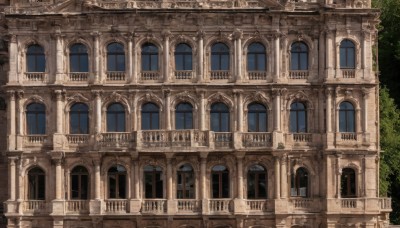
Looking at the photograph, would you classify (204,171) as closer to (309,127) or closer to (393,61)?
(309,127)

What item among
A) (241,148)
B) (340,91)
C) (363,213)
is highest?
(340,91)

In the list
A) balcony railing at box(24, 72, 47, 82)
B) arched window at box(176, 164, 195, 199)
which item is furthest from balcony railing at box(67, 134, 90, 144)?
arched window at box(176, 164, 195, 199)

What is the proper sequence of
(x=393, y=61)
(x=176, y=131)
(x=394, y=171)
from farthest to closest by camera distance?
(x=393, y=61)
(x=394, y=171)
(x=176, y=131)

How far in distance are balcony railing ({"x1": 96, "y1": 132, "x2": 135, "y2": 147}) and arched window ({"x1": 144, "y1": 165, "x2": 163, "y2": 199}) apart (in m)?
2.16

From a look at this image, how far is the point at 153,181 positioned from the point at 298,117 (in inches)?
401

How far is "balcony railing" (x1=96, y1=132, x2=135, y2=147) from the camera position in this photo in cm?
5797

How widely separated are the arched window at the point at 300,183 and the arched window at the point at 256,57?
7067 mm

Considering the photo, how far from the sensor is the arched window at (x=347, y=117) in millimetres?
58844

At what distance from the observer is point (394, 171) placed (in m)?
70.2

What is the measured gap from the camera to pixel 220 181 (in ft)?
193

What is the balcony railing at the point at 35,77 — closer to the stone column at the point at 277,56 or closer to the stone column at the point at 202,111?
the stone column at the point at 202,111

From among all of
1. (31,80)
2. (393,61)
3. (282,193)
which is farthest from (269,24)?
(393,61)

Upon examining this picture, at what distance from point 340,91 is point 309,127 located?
9.97ft

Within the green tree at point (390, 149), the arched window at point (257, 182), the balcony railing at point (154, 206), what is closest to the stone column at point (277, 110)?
the arched window at point (257, 182)
